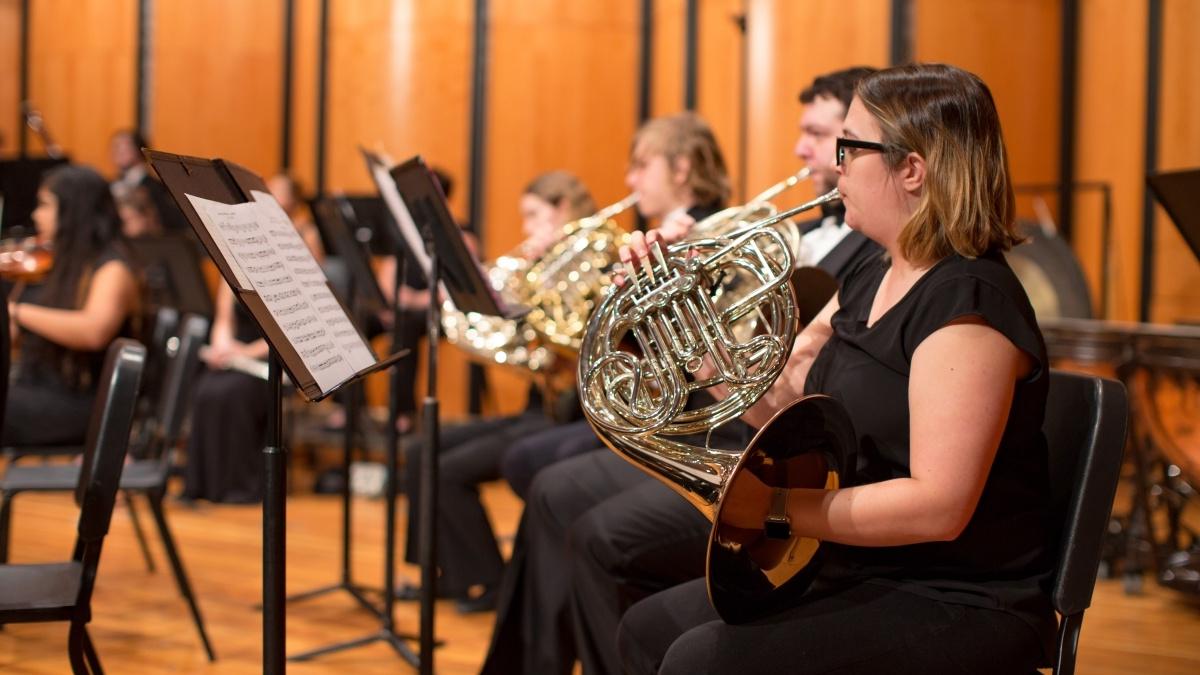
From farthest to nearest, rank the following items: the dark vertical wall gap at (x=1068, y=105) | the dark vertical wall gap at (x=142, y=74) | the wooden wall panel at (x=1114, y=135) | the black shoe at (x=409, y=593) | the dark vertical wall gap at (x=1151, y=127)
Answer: the dark vertical wall gap at (x=142, y=74)
the dark vertical wall gap at (x=1068, y=105)
the wooden wall panel at (x=1114, y=135)
the dark vertical wall gap at (x=1151, y=127)
the black shoe at (x=409, y=593)

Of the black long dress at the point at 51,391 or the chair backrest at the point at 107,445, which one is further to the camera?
the black long dress at the point at 51,391

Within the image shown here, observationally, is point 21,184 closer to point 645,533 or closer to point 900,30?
point 900,30

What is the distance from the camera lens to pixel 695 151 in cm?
333

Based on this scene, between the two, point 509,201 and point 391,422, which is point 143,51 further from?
Result: point 391,422

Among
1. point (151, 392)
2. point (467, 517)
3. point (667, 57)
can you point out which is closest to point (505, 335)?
point (467, 517)

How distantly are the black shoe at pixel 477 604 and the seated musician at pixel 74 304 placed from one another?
133 cm

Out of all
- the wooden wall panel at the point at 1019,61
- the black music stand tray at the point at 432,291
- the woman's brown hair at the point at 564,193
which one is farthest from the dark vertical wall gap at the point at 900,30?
the black music stand tray at the point at 432,291

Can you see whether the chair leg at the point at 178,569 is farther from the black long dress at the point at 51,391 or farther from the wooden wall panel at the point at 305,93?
the wooden wall panel at the point at 305,93

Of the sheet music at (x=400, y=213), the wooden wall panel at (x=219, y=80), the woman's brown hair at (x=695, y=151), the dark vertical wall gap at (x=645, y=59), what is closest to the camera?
the sheet music at (x=400, y=213)

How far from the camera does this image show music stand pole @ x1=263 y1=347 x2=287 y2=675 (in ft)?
6.04

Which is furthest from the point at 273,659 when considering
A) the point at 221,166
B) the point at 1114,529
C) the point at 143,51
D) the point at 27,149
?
the point at 27,149

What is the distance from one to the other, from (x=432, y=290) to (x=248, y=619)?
1.48 m

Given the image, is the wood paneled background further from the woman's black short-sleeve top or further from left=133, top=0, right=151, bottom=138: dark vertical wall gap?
the woman's black short-sleeve top

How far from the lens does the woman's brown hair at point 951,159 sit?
170cm
